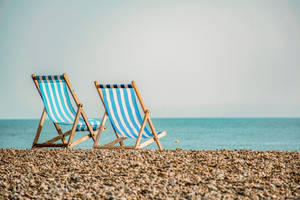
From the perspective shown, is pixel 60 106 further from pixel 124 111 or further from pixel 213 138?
pixel 213 138

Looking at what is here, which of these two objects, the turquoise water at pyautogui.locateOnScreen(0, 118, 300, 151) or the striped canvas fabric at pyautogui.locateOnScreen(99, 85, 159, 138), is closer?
the striped canvas fabric at pyautogui.locateOnScreen(99, 85, 159, 138)

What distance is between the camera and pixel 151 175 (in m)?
4.36

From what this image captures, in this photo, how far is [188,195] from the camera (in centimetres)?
380

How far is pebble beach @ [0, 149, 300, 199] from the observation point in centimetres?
388

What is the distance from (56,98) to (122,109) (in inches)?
41.7

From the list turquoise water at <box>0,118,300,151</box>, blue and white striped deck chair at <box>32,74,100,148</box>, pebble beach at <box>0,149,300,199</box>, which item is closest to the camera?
pebble beach at <box>0,149,300,199</box>

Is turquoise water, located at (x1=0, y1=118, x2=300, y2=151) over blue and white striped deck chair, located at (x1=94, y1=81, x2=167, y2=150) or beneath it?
over

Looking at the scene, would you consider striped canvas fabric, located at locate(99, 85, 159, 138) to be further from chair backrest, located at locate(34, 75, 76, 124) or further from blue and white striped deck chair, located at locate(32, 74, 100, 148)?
chair backrest, located at locate(34, 75, 76, 124)

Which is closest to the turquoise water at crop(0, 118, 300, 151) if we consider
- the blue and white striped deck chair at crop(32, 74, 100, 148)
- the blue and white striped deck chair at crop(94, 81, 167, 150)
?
the blue and white striped deck chair at crop(32, 74, 100, 148)

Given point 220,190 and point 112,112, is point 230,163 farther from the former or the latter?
point 112,112

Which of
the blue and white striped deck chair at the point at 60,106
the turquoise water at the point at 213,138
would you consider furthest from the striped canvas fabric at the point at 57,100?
the turquoise water at the point at 213,138

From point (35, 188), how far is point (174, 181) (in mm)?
1302

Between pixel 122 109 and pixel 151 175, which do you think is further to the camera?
pixel 122 109

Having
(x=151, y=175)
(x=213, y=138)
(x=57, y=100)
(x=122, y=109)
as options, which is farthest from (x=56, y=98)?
(x=213, y=138)
